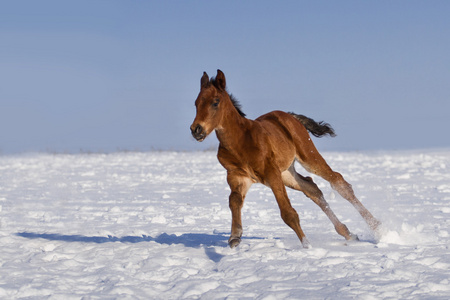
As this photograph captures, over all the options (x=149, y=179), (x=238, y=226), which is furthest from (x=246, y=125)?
(x=149, y=179)

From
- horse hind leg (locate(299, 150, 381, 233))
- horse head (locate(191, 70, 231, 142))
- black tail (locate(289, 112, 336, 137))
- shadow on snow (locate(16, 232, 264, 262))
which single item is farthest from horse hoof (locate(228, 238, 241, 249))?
black tail (locate(289, 112, 336, 137))

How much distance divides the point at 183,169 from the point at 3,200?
8.03 metres

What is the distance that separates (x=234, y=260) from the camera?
17.3 feet

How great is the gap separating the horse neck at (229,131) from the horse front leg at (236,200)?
15.0 inches

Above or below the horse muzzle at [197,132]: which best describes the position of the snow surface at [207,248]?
below

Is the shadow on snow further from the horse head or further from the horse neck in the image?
the horse head

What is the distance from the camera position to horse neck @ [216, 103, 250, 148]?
5.83 meters

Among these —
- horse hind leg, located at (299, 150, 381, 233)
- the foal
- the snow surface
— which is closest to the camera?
the snow surface

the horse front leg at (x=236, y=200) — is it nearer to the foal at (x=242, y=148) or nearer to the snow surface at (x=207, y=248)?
the foal at (x=242, y=148)

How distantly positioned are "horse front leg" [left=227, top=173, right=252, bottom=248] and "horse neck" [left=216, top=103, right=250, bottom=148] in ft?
1.25

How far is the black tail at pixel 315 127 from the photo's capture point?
7.65 m

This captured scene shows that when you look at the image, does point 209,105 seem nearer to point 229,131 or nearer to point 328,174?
point 229,131

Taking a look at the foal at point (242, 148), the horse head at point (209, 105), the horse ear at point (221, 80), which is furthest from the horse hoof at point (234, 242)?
the horse ear at point (221, 80)

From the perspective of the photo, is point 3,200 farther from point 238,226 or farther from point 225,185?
point 238,226
